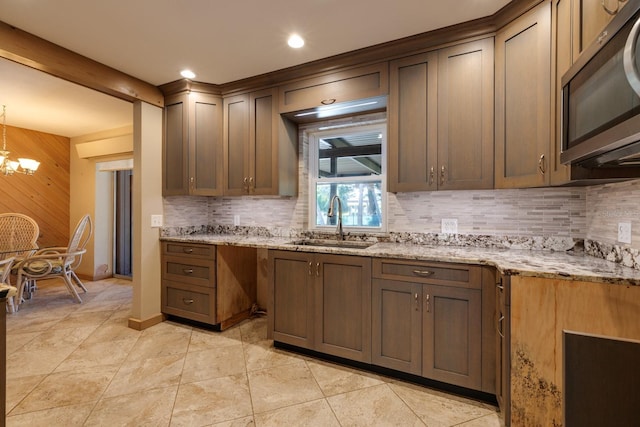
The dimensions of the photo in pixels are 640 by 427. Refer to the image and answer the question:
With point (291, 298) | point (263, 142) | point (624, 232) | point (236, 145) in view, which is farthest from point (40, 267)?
point (624, 232)

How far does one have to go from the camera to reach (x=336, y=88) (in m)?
2.49

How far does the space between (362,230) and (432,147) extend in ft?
3.28

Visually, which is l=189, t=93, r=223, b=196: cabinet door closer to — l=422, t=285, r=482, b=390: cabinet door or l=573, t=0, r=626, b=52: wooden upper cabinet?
l=422, t=285, r=482, b=390: cabinet door

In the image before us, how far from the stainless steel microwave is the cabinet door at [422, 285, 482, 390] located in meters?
0.93

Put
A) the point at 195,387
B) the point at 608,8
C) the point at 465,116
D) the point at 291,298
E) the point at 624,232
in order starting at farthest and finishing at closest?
1. the point at 291,298
2. the point at 465,116
3. the point at 195,387
4. the point at 624,232
5. the point at 608,8

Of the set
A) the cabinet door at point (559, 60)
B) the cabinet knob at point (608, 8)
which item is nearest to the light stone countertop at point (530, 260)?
the cabinet door at point (559, 60)

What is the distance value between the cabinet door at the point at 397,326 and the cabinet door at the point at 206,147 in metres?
1.94

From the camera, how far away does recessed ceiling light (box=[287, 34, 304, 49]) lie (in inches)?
86.8

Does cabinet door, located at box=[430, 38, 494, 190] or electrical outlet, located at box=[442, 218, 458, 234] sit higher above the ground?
cabinet door, located at box=[430, 38, 494, 190]

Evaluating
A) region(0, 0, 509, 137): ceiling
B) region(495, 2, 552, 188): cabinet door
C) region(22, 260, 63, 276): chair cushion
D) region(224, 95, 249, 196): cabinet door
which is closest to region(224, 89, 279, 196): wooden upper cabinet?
region(224, 95, 249, 196): cabinet door

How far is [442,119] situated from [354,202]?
3.59 ft

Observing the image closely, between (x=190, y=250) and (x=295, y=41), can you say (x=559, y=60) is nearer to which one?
(x=295, y=41)

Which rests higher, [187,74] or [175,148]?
[187,74]

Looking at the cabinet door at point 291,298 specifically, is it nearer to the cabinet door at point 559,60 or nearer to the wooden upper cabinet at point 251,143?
the wooden upper cabinet at point 251,143
